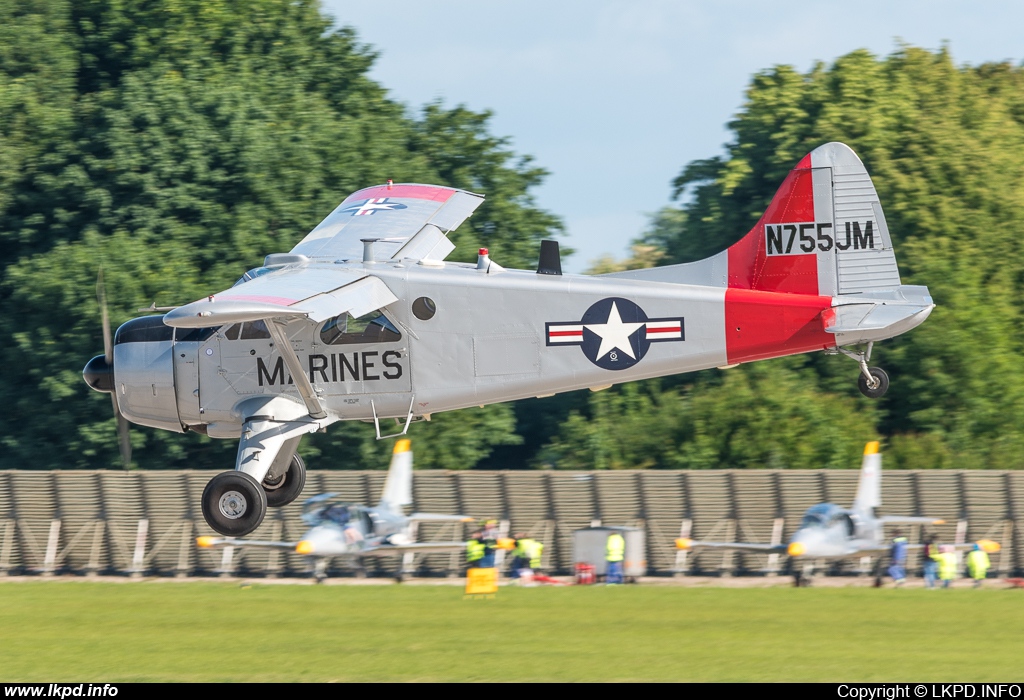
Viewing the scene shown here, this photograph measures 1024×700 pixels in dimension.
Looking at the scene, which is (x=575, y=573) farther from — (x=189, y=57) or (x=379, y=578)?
(x=189, y=57)

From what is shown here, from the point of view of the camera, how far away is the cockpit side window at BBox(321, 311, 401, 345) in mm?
15289

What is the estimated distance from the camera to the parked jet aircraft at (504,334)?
15.2 meters

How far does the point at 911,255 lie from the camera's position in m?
36.5

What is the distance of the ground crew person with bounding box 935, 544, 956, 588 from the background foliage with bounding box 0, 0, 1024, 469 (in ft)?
24.5

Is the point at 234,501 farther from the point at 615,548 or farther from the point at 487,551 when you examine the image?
the point at 615,548

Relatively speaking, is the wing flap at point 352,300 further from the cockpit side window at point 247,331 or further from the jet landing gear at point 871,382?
the jet landing gear at point 871,382

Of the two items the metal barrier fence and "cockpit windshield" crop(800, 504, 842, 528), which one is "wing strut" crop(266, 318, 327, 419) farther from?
"cockpit windshield" crop(800, 504, 842, 528)

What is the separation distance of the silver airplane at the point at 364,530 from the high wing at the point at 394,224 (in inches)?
268

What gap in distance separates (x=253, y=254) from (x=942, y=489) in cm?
1624

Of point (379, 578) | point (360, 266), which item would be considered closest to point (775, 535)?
point (379, 578)

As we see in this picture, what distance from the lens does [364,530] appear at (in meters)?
24.8

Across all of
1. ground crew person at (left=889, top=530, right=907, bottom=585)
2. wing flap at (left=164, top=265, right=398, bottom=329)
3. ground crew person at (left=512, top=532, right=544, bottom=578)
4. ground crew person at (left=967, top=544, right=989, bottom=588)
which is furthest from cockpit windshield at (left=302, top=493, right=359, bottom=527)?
ground crew person at (left=967, top=544, right=989, bottom=588)

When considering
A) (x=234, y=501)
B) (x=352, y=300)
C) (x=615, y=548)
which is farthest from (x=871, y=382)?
(x=615, y=548)

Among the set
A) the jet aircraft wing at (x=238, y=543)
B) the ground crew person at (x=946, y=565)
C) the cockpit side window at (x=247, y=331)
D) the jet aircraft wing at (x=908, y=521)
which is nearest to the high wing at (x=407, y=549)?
the jet aircraft wing at (x=238, y=543)
